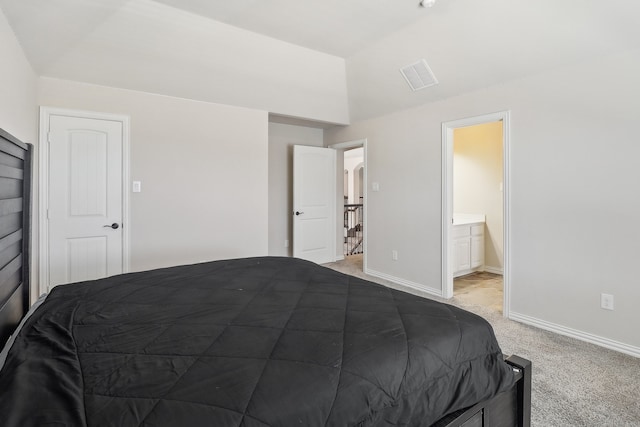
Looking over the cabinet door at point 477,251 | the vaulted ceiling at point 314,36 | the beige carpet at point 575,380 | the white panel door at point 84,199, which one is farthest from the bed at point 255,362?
the cabinet door at point 477,251

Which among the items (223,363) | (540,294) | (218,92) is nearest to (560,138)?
(540,294)

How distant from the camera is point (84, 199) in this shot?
3.25 m

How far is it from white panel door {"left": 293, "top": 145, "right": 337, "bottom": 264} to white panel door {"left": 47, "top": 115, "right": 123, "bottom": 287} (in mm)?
2421

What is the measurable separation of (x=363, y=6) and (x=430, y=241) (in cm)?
258

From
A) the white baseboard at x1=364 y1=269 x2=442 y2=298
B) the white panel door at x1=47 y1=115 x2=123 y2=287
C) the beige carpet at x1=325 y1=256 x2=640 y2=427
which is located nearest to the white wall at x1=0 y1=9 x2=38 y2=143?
the white panel door at x1=47 y1=115 x2=123 y2=287

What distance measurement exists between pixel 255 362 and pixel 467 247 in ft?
13.9

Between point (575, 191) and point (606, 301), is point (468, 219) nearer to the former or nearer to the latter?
point (575, 191)

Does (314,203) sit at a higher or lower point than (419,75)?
lower

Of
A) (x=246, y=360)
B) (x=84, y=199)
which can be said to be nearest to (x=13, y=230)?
(x=84, y=199)

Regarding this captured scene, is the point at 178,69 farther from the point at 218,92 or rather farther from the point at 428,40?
the point at 428,40

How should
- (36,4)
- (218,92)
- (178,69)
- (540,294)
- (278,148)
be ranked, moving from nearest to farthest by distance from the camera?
(36,4) → (540,294) → (178,69) → (218,92) → (278,148)

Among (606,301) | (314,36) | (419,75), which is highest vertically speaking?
(314,36)

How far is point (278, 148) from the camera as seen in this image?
516cm

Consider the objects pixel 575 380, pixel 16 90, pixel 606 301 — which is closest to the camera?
pixel 575 380
